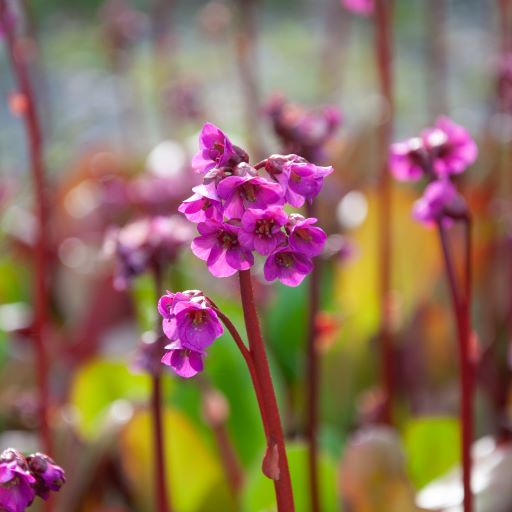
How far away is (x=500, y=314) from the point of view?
102 centimetres

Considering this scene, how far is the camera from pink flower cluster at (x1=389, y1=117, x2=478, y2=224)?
0.52 metres

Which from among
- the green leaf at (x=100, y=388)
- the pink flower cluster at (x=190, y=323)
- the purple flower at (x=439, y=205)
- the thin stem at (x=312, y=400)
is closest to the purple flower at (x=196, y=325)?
the pink flower cluster at (x=190, y=323)

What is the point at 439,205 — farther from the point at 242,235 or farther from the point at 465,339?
the point at 242,235

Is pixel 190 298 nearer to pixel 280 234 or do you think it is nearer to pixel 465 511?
pixel 280 234

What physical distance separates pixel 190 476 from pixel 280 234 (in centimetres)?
50

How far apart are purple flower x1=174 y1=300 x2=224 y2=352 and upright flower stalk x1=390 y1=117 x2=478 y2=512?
190mm

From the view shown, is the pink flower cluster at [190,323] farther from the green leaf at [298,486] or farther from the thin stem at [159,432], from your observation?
the green leaf at [298,486]

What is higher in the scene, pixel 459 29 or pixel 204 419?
pixel 459 29

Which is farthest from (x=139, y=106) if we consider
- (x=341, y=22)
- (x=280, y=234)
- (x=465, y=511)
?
(x=280, y=234)

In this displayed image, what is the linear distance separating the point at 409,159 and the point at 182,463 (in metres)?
0.39

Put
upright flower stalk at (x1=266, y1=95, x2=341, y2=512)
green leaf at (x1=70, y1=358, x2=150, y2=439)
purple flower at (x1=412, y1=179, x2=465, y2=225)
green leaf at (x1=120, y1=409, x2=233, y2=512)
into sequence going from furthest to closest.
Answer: green leaf at (x1=70, y1=358, x2=150, y2=439)
green leaf at (x1=120, y1=409, x2=233, y2=512)
upright flower stalk at (x1=266, y1=95, x2=341, y2=512)
purple flower at (x1=412, y1=179, x2=465, y2=225)

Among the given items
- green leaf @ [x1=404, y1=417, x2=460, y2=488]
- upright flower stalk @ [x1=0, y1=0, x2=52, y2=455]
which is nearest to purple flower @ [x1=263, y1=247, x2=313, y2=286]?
upright flower stalk @ [x1=0, y1=0, x2=52, y2=455]

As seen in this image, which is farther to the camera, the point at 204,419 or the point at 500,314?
the point at 500,314

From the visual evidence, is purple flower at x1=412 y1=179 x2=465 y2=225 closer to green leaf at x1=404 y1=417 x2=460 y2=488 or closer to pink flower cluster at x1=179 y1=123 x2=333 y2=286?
pink flower cluster at x1=179 y1=123 x2=333 y2=286
